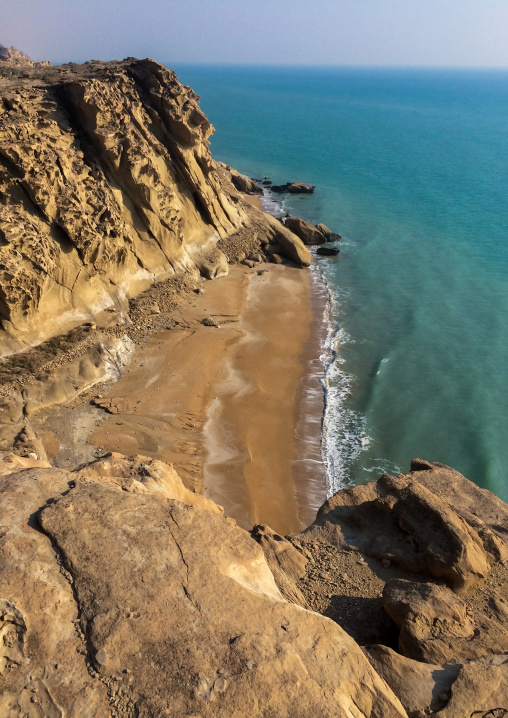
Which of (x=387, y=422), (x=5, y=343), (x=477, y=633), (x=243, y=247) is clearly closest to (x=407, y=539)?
(x=477, y=633)

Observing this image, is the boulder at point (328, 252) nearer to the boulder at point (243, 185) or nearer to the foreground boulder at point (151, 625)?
the boulder at point (243, 185)

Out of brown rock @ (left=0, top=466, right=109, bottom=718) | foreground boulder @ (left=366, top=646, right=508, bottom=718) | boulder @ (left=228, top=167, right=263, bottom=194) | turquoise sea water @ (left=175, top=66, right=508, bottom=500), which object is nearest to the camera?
brown rock @ (left=0, top=466, right=109, bottom=718)

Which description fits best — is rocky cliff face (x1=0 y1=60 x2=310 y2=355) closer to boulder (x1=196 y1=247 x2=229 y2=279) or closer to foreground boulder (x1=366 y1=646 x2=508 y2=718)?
boulder (x1=196 y1=247 x2=229 y2=279)

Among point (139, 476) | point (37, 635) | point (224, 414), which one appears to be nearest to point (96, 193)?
point (224, 414)

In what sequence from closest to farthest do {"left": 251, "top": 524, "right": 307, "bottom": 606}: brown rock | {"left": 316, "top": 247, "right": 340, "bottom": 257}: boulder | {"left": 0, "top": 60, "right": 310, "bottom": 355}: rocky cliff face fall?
{"left": 251, "top": 524, "right": 307, "bottom": 606}: brown rock
{"left": 0, "top": 60, "right": 310, "bottom": 355}: rocky cliff face
{"left": 316, "top": 247, "right": 340, "bottom": 257}: boulder

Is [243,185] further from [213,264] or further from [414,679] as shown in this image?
[414,679]

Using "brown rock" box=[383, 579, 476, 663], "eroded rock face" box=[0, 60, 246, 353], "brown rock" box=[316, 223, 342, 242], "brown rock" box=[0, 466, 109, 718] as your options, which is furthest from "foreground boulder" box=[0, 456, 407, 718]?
"brown rock" box=[316, 223, 342, 242]
